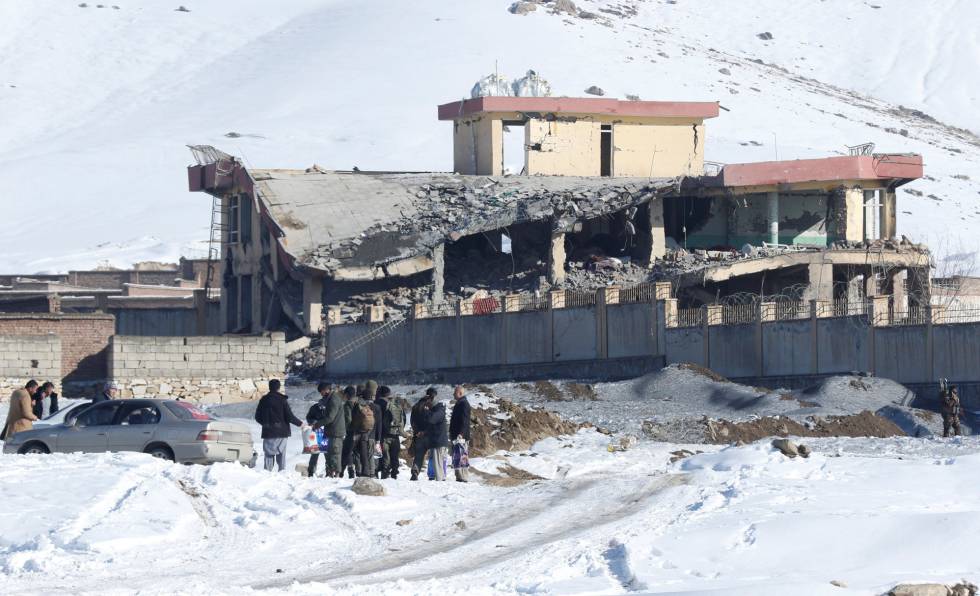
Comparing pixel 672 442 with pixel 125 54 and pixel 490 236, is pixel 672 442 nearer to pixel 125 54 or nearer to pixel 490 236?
pixel 490 236

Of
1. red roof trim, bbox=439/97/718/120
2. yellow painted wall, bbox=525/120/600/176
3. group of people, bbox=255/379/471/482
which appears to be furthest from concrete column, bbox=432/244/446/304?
group of people, bbox=255/379/471/482

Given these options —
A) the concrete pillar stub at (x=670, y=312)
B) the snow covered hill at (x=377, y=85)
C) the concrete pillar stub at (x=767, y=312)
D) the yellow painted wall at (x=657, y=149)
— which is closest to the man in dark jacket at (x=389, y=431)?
the concrete pillar stub at (x=767, y=312)

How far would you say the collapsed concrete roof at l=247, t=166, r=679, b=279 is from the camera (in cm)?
5325

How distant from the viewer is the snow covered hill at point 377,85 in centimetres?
11238

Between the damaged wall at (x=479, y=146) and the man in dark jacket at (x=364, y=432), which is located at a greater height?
the damaged wall at (x=479, y=146)

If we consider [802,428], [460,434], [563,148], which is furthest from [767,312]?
[563,148]

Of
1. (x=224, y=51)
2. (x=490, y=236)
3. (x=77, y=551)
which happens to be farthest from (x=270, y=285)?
(x=224, y=51)

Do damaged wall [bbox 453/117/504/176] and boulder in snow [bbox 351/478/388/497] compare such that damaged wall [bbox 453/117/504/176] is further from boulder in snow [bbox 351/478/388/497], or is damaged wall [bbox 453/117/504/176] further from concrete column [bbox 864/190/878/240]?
boulder in snow [bbox 351/478/388/497]

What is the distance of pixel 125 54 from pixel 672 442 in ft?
429

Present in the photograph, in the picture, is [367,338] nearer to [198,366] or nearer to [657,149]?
[198,366]

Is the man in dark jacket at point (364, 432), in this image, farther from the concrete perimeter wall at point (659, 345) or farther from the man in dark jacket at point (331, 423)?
the concrete perimeter wall at point (659, 345)

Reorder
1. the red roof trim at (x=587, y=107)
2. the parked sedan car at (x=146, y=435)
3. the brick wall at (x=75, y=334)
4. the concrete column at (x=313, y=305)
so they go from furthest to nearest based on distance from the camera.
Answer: the red roof trim at (x=587, y=107), the concrete column at (x=313, y=305), the brick wall at (x=75, y=334), the parked sedan car at (x=146, y=435)

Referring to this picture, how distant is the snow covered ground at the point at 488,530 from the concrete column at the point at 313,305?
30.7 metres

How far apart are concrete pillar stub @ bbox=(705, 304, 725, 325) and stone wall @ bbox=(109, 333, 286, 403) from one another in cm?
1191
